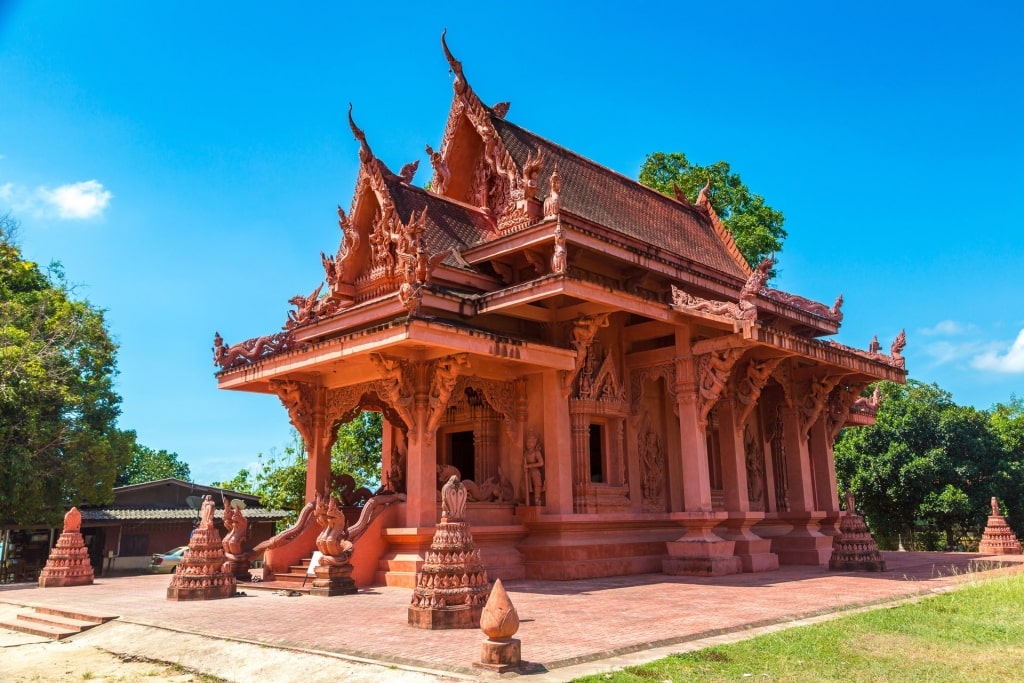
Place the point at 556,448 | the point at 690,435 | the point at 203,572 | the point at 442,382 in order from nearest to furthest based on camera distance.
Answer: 1. the point at 203,572
2. the point at 442,382
3. the point at 556,448
4. the point at 690,435

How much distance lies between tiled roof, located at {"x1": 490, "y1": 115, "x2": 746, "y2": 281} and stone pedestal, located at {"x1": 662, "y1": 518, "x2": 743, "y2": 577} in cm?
530

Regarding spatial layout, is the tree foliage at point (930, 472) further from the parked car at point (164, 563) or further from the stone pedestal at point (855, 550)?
the parked car at point (164, 563)

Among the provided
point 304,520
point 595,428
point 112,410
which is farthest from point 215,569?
point 112,410

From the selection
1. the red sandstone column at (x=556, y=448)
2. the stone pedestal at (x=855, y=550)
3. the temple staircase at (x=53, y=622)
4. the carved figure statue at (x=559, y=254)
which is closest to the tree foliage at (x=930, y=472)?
the stone pedestal at (x=855, y=550)

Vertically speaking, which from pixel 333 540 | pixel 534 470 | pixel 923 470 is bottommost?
pixel 333 540

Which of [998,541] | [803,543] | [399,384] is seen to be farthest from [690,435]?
[998,541]

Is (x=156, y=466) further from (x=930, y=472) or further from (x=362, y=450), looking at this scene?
(x=930, y=472)

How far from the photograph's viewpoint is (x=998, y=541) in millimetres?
19547

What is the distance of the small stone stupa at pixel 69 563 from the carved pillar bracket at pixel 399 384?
6.78 meters

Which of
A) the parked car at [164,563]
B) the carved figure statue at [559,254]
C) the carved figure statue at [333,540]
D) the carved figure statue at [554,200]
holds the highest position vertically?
the carved figure statue at [554,200]

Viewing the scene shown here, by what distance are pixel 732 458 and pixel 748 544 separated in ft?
5.14

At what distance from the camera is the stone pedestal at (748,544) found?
45.8 ft

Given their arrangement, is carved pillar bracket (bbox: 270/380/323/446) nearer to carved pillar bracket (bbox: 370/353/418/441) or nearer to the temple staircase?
carved pillar bracket (bbox: 370/353/418/441)

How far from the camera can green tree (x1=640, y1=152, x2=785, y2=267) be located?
83.8ft
